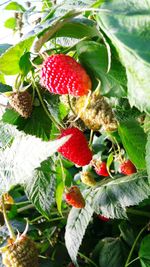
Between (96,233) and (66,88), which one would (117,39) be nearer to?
(66,88)

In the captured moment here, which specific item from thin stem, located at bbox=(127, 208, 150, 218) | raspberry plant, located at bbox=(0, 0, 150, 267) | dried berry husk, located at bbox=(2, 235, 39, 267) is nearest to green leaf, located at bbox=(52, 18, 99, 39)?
raspberry plant, located at bbox=(0, 0, 150, 267)

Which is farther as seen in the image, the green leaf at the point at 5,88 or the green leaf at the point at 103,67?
the green leaf at the point at 5,88

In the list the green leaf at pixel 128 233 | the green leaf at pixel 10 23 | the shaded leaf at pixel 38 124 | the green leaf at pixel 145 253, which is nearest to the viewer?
the shaded leaf at pixel 38 124

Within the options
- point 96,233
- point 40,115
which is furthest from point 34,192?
point 96,233

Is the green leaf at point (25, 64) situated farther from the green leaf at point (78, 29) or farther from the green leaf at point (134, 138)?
the green leaf at point (134, 138)

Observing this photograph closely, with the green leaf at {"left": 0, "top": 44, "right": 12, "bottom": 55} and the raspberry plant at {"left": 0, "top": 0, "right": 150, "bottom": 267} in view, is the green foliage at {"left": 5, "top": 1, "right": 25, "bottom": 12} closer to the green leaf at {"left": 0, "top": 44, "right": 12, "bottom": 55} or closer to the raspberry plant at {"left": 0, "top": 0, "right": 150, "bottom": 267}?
the raspberry plant at {"left": 0, "top": 0, "right": 150, "bottom": 267}

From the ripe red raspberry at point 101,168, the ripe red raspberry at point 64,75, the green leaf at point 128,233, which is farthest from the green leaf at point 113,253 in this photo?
the ripe red raspberry at point 64,75
